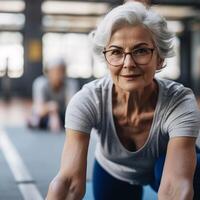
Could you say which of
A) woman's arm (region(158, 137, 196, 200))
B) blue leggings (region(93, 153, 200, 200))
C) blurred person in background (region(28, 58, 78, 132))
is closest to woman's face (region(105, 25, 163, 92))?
woman's arm (region(158, 137, 196, 200))

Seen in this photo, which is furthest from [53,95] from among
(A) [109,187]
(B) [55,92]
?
(A) [109,187]

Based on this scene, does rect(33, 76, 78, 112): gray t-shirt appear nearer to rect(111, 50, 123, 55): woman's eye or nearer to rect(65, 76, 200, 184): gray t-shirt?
rect(65, 76, 200, 184): gray t-shirt

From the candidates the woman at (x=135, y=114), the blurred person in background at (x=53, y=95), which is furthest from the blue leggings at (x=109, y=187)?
the blurred person in background at (x=53, y=95)

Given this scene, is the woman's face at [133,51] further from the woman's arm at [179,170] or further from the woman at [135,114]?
the woman's arm at [179,170]

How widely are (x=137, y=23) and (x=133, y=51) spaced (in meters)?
A: 0.08

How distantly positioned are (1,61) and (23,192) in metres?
9.98

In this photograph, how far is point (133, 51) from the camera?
1456mm

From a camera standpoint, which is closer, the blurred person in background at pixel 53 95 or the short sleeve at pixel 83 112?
the short sleeve at pixel 83 112

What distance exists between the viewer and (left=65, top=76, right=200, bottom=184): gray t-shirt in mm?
1504

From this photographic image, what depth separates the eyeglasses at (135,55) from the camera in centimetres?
146

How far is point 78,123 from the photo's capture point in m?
1.54

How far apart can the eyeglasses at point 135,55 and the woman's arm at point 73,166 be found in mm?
260

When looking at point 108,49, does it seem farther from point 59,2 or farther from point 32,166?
point 59,2

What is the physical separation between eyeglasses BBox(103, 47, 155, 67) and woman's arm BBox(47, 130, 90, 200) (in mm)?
260
